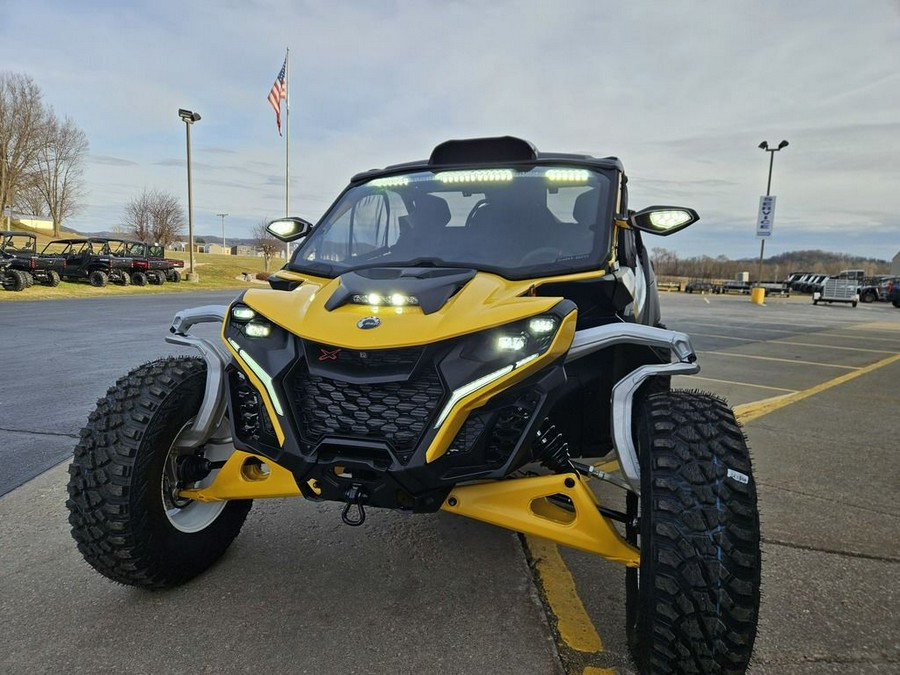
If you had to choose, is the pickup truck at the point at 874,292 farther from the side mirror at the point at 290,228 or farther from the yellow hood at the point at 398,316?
the yellow hood at the point at 398,316

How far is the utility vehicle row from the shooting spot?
20.9 metres

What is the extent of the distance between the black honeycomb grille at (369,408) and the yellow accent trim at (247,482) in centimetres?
26

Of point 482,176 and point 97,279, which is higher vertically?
point 482,176

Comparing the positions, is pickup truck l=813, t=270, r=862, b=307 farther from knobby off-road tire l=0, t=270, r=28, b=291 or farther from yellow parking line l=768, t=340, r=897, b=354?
knobby off-road tire l=0, t=270, r=28, b=291

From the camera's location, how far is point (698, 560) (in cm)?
187

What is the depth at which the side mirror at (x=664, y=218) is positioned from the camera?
2951 mm

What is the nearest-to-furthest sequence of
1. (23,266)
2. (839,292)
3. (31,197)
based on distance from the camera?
1. (23,266)
2. (839,292)
3. (31,197)

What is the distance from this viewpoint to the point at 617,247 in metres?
3.00

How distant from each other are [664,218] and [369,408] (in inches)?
70.0

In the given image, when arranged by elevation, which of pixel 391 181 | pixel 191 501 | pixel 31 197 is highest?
pixel 31 197

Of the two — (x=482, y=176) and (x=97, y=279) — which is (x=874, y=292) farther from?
(x=482, y=176)

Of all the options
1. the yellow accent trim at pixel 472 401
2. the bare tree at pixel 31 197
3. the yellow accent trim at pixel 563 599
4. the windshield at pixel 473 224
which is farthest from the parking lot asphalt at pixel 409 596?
the bare tree at pixel 31 197

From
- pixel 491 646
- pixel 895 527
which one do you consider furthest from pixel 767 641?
pixel 895 527

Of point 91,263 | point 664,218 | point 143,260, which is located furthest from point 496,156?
point 143,260
